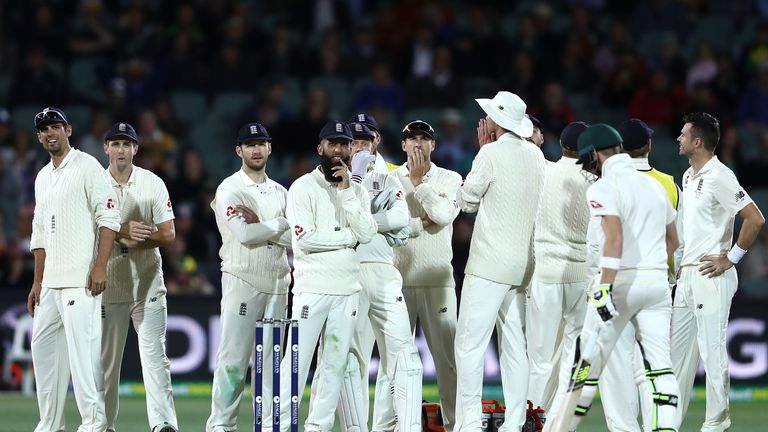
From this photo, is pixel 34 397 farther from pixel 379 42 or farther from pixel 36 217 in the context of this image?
pixel 379 42

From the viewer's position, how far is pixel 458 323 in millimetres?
9828

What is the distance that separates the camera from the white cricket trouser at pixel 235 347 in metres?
10.2

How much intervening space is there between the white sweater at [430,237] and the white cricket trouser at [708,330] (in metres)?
1.97

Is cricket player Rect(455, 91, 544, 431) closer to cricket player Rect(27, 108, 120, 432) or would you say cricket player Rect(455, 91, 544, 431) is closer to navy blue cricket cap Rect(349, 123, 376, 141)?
navy blue cricket cap Rect(349, 123, 376, 141)

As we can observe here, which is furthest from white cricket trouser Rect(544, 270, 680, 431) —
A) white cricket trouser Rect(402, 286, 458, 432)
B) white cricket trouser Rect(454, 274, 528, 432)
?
white cricket trouser Rect(402, 286, 458, 432)

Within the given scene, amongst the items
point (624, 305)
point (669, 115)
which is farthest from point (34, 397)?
point (669, 115)

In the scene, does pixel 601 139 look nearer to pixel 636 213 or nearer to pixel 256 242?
pixel 636 213

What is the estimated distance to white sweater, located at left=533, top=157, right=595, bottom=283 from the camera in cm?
1028

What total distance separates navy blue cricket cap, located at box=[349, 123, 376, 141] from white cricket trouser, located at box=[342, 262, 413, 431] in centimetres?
107

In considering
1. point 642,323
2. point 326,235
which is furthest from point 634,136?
point 326,235

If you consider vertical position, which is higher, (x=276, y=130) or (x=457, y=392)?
(x=276, y=130)

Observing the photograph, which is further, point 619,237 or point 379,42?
point 379,42

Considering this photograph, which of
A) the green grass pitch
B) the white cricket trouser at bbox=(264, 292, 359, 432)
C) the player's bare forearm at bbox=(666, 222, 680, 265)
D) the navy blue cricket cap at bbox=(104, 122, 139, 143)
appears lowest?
the green grass pitch

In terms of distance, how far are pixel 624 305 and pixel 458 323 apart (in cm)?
145
